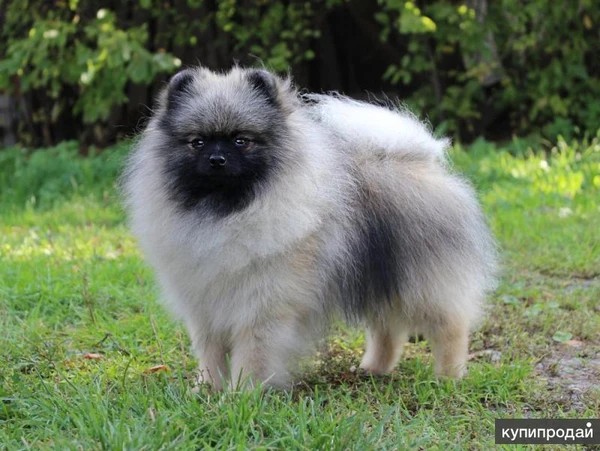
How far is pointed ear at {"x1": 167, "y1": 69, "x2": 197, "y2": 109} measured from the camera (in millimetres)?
3062

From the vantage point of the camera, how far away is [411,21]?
771 cm

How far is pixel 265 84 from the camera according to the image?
10.0 feet

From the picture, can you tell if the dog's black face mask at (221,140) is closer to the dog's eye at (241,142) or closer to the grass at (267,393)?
the dog's eye at (241,142)

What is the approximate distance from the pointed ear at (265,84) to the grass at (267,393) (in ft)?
3.71

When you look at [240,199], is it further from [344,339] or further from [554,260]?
[554,260]

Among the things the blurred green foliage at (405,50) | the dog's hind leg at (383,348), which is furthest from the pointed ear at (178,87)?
the blurred green foliage at (405,50)

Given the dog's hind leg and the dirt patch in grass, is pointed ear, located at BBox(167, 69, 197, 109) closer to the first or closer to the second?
the dog's hind leg

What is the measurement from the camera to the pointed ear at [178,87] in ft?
10.0

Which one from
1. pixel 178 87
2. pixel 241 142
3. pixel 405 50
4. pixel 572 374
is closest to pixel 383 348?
pixel 572 374

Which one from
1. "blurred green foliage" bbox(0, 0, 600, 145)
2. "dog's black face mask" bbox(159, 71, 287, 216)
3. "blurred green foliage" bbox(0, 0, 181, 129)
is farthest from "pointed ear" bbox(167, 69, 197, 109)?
"blurred green foliage" bbox(0, 0, 600, 145)

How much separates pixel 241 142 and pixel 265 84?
0.92 feet

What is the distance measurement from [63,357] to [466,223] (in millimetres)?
1887

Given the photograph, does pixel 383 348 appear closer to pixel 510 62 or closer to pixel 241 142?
pixel 241 142

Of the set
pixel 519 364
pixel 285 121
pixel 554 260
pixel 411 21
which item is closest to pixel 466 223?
→ pixel 519 364
